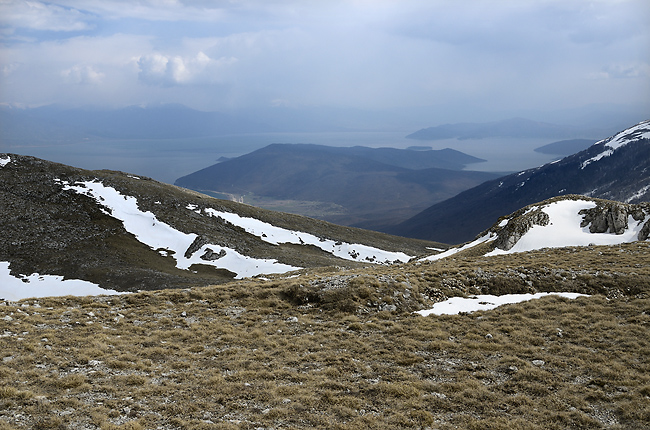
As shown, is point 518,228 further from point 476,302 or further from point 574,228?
point 476,302

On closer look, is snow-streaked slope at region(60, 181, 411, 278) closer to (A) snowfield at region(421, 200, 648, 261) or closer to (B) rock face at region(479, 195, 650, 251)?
(B) rock face at region(479, 195, 650, 251)

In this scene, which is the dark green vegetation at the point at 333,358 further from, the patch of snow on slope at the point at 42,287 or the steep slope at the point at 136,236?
the steep slope at the point at 136,236

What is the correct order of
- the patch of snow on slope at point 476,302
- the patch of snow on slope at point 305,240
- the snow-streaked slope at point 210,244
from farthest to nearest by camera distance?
the patch of snow on slope at point 305,240, the snow-streaked slope at point 210,244, the patch of snow on slope at point 476,302

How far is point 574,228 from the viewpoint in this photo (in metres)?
50.9

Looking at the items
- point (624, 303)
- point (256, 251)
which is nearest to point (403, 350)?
point (624, 303)

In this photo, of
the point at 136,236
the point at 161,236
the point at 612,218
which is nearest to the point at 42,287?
the point at 136,236

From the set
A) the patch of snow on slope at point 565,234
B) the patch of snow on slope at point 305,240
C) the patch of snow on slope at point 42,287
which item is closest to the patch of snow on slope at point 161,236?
the patch of snow on slope at point 305,240

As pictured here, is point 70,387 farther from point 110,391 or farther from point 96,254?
point 96,254

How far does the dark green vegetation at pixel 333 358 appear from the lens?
1007 centimetres

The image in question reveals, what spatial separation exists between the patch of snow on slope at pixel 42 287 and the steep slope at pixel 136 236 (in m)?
1.14

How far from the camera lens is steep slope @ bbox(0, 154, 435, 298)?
186ft

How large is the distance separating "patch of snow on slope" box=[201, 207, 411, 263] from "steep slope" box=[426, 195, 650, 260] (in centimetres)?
3811

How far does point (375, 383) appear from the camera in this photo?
12086 millimetres

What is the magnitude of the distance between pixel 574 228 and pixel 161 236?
237 ft
